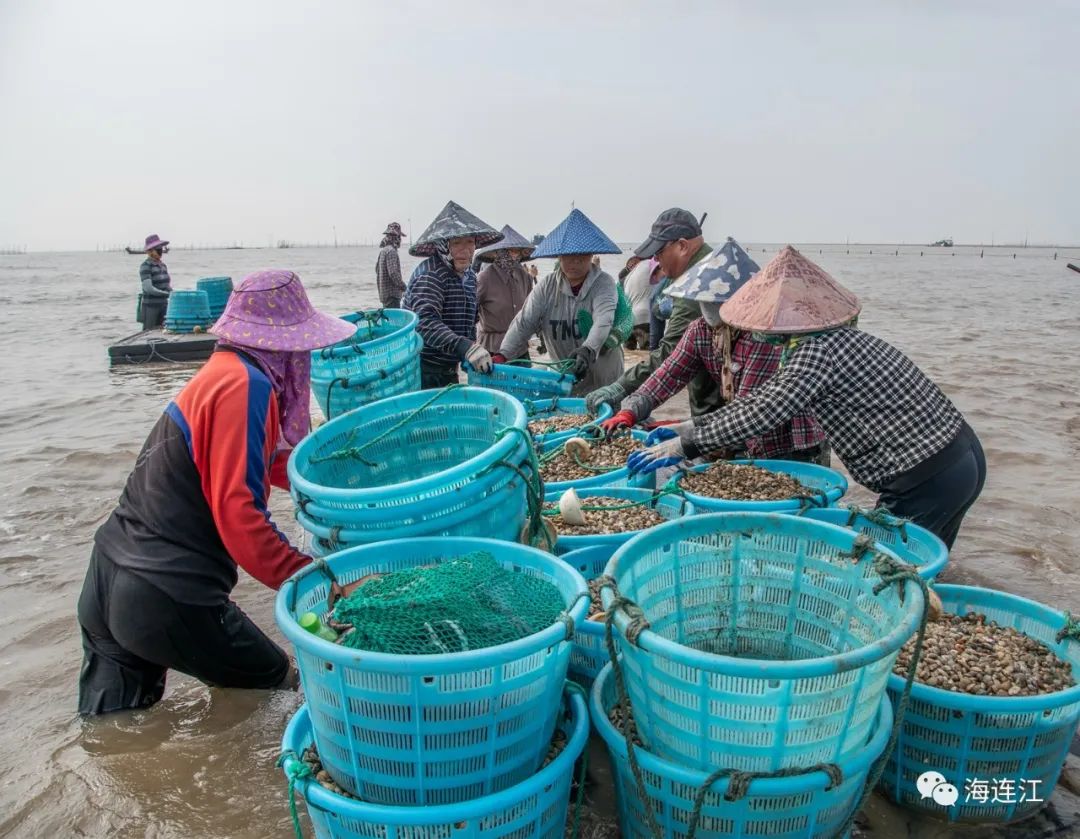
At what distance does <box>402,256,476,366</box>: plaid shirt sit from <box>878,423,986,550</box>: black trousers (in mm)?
2404

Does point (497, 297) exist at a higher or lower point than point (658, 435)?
higher

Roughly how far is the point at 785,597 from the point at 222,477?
5.28 ft

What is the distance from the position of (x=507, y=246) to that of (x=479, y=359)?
2.29m

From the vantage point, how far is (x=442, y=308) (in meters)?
4.52

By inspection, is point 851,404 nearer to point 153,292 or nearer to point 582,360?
point 582,360

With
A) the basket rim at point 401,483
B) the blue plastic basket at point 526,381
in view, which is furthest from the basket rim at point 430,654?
the blue plastic basket at point 526,381

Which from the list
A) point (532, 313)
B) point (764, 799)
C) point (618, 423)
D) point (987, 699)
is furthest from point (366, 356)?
point (987, 699)

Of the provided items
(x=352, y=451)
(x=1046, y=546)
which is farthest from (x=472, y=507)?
(x=1046, y=546)

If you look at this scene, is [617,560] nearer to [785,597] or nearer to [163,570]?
[785,597]

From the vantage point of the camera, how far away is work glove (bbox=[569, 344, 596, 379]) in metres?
4.43

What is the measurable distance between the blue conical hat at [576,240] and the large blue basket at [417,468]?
6.68 ft

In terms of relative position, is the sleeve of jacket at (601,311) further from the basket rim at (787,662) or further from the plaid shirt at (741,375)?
the basket rim at (787,662)

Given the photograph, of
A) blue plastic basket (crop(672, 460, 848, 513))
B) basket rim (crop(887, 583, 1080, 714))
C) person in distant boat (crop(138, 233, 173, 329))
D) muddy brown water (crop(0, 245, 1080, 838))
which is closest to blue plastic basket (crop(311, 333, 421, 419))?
muddy brown water (crop(0, 245, 1080, 838))

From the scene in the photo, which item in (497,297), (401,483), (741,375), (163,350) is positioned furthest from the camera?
(163,350)
